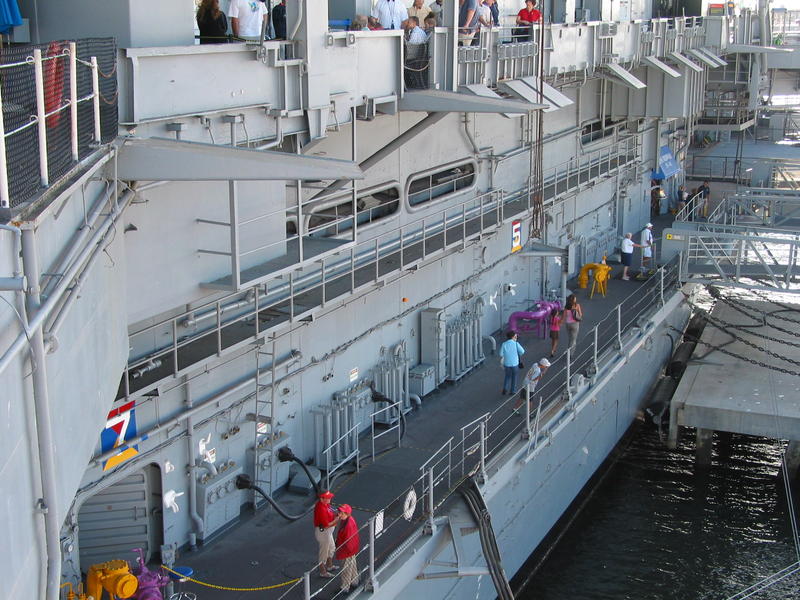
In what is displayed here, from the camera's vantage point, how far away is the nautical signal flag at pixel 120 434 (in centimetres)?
1045

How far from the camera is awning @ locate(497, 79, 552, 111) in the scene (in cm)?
1636

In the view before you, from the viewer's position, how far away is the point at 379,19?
13914mm

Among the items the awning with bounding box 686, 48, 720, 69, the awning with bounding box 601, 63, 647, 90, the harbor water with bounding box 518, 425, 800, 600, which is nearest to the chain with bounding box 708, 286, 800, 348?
the harbor water with bounding box 518, 425, 800, 600

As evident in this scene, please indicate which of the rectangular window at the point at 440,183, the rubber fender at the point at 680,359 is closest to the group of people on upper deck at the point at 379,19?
the rectangular window at the point at 440,183

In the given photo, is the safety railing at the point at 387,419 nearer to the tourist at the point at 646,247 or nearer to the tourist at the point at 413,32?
the tourist at the point at 413,32

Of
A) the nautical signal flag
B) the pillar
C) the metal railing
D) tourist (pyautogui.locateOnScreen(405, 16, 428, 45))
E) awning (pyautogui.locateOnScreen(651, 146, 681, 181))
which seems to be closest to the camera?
the nautical signal flag

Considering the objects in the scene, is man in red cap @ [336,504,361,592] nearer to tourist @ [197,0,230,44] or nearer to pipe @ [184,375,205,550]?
pipe @ [184,375,205,550]

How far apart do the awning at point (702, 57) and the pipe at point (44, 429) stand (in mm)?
23815

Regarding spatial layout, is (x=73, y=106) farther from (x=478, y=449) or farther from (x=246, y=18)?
(x=478, y=449)

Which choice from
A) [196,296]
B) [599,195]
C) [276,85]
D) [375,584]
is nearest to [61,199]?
[196,296]

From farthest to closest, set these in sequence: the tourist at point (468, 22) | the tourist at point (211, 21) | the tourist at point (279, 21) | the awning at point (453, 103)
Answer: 1. the tourist at point (468, 22)
2. the awning at point (453, 103)
3. the tourist at point (279, 21)
4. the tourist at point (211, 21)

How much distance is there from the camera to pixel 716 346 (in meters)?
21.9

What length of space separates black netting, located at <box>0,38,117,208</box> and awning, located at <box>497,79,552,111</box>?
32.0ft

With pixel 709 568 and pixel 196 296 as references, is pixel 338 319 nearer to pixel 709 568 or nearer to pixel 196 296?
pixel 196 296
